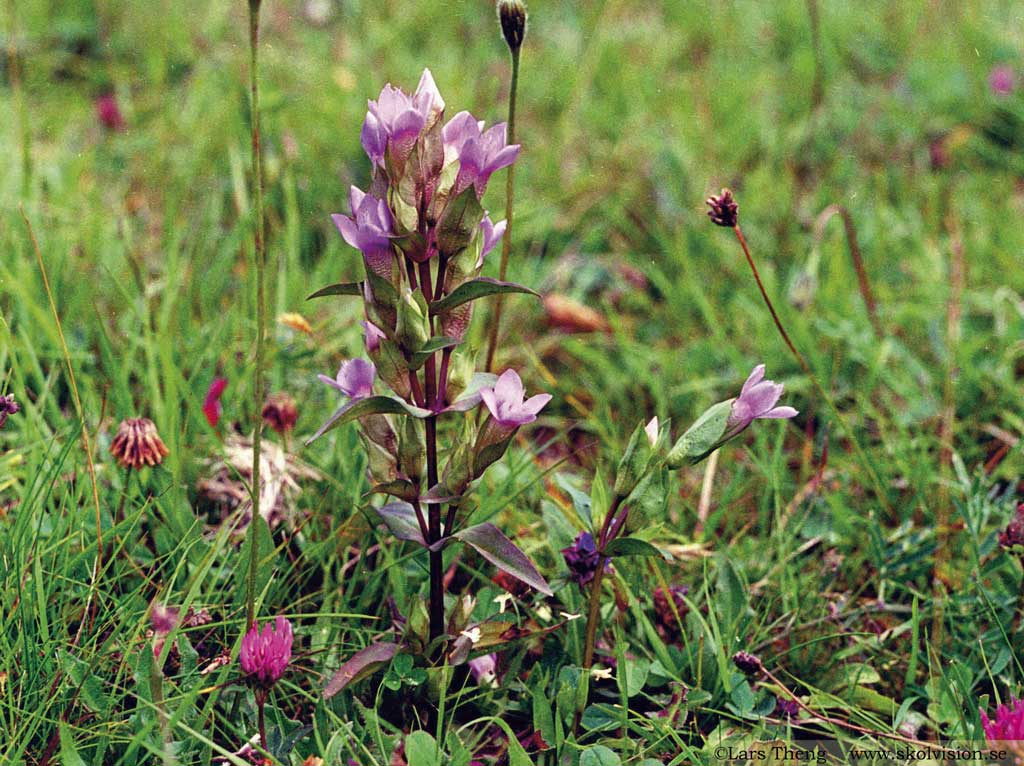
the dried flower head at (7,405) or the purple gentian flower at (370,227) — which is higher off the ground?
the purple gentian flower at (370,227)

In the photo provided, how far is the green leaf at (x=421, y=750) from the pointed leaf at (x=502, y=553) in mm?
223

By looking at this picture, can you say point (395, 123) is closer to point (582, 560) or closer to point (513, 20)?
→ point (513, 20)

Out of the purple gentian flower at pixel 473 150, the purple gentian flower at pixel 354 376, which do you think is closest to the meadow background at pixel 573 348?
the purple gentian flower at pixel 354 376

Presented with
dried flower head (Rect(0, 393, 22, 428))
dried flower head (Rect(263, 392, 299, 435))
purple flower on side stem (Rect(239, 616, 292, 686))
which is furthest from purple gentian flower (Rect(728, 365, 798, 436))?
dried flower head (Rect(0, 393, 22, 428))

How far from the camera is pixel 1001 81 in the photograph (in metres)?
3.13

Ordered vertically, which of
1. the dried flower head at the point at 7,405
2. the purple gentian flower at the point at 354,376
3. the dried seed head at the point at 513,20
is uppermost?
the dried seed head at the point at 513,20

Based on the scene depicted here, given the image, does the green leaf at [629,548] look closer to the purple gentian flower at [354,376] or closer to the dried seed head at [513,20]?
the purple gentian flower at [354,376]

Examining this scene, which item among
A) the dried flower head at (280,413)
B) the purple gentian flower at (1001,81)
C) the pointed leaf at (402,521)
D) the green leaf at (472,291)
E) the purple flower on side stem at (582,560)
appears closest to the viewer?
the green leaf at (472,291)

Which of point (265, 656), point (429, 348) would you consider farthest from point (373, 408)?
point (265, 656)

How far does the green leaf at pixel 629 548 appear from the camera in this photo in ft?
4.27

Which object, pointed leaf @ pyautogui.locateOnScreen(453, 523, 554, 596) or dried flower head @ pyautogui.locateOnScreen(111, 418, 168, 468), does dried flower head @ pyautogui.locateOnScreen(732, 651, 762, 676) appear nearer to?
pointed leaf @ pyautogui.locateOnScreen(453, 523, 554, 596)

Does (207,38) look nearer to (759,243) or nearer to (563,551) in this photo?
(759,243)

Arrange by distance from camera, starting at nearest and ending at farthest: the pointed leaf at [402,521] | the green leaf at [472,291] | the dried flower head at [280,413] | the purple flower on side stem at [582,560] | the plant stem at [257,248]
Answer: the plant stem at [257,248] → the green leaf at [472,291] → the pointed leaf at [402,521] → the purple flower on side stem at [582,560] → the dried flower head at [280,413]

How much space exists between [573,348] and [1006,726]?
4.22ft
